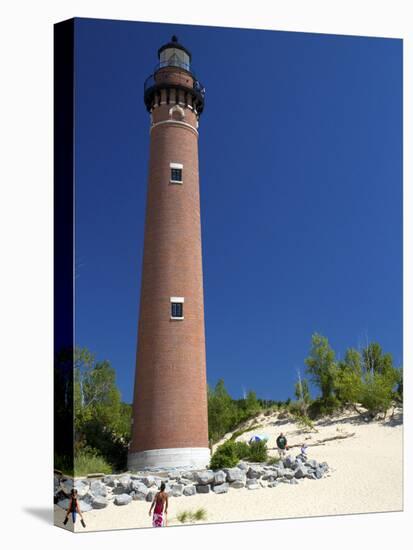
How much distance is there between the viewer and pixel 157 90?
2477 centimetres

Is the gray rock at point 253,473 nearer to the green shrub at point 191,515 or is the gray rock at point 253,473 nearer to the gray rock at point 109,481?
the green shrub at point 191,515

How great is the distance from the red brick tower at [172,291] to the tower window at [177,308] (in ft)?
0.10

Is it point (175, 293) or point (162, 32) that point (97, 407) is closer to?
point (175, 293)

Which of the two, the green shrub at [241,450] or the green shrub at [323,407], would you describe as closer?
the green shrub at [241,450]

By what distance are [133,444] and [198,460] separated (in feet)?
7.14

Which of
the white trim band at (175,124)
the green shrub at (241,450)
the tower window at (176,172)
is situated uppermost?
the white trim band at (175,124)

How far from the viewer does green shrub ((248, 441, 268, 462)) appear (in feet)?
73.4

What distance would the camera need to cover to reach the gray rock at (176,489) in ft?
63.7

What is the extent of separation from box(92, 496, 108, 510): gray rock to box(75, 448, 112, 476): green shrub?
79 centimetres

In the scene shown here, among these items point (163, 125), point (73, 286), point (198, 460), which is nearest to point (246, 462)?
point (198, 460)

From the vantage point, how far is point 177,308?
23.4 m

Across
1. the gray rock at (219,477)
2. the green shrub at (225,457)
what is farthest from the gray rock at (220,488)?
the green shrub at (225,457)

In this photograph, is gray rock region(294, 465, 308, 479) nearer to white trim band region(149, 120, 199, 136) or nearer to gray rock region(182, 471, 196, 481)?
gray rock region(182, 471, 196, 481)

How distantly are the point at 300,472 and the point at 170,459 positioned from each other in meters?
3.91
